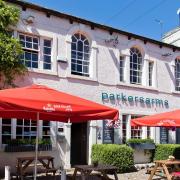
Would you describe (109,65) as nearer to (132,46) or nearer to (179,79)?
(132,46)

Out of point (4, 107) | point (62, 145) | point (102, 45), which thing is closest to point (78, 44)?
point (102, 45)

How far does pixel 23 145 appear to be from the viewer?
532 inches

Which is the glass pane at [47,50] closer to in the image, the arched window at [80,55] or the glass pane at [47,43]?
the glass pane at [47,43]

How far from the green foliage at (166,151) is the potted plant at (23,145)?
5963 mm

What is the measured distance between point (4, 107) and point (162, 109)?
527 inches

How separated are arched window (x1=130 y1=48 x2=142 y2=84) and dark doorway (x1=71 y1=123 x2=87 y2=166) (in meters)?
3.62

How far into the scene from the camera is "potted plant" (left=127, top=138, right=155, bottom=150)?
16.8 metres

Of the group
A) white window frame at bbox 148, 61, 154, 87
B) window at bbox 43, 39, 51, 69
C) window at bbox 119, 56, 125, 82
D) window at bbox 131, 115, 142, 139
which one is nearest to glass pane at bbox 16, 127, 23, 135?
window at bbox 43, 39, 51, 69

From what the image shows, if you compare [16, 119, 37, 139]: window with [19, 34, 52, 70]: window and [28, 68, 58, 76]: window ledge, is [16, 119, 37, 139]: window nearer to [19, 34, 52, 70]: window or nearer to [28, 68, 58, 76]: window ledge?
[28, 68, 58, 76]: window ledge

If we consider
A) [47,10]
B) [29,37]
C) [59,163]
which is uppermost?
[47,10]

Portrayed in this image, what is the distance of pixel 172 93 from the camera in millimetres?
19594

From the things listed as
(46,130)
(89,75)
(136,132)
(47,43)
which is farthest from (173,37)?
(46,130)

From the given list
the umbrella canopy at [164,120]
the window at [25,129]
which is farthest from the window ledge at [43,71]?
the umbrella canopy at [164,120]

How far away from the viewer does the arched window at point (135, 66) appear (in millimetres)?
18094
